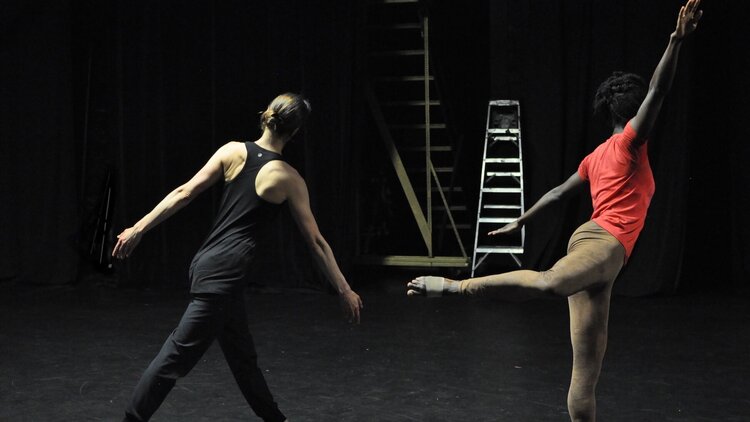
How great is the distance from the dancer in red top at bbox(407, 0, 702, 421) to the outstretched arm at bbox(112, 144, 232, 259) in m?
0.83

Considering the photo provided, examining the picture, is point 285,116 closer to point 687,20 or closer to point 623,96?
point 623,96

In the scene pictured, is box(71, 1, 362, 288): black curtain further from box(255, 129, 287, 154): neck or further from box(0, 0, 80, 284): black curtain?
box(255, 129, 287, 154): neck

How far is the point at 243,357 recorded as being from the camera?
3.51 meters

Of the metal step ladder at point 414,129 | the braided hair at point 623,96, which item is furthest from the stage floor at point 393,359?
the braided hair at point 623,96

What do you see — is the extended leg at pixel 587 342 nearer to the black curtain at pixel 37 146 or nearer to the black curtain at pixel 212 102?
the black curtain at pixel 212 102

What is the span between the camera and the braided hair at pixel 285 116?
11.0 ft

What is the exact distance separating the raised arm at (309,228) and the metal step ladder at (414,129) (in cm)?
473

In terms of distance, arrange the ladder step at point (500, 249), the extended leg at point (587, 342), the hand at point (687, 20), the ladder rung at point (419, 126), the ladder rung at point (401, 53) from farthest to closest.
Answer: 1. the ladder rung at point (419, 126)
2. the ladder rung at point (401, 53)
3. the ladder step at point (500, 249)
4. the extended leg at point (587, 342)
5. the hand at point (687, 20)

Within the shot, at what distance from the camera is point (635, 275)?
7.70 m

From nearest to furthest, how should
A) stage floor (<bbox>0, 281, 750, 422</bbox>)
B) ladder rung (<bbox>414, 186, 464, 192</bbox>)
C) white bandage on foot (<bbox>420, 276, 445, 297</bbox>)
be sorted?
white bandage on foot (<bbox>420, 276, 445, 297</bbox>) → stage floor (<bbox>0, 281, 750, 422</bbox>) → ladder rung (<bbox>414, 186, 464, 192</bbox>)

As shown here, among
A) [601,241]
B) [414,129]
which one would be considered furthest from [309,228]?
[414,129]

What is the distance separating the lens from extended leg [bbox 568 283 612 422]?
121 inches

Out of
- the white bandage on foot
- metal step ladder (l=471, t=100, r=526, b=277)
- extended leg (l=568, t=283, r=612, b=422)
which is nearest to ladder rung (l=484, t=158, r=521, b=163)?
metal step ladder (l=471, t=100, r=526, b=277)

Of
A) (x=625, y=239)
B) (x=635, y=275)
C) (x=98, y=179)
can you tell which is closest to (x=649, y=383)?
(x=625, y=239)
